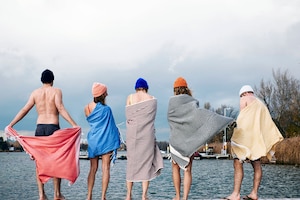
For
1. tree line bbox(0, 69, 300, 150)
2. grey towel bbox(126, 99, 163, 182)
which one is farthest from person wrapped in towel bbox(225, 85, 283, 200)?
tree line bbox(0, 69, 300, 150)

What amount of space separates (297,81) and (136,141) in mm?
53541

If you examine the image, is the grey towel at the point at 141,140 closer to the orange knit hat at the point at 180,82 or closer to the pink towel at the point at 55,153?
the orange knit hat at the point at 180,82

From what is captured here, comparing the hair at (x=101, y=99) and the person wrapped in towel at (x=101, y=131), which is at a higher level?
the hair at (x=101, y=99)

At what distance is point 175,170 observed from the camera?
24.1 feet

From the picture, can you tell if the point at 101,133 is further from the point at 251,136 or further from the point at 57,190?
the point at 251,136

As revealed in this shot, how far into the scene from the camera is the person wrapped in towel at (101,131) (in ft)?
23.4

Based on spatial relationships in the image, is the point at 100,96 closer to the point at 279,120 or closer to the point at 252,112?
the point at 252,112

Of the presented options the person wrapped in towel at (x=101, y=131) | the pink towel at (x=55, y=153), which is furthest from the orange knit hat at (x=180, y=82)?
the pink towel at (x=55, y=153)

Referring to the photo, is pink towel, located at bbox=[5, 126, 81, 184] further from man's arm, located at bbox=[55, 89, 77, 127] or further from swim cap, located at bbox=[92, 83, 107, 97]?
swim cap, located at bbox=[92, 83, 107, 97]

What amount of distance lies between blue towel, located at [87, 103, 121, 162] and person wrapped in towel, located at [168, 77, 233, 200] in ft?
3.13

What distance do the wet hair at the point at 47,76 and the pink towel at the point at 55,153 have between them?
2.58ft

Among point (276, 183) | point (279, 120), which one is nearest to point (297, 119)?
point (279, 120)

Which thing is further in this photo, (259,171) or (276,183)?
(276,183)

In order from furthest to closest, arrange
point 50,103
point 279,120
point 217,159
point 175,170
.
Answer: point 217,159 → point 279,120 → point 175,170 → point 50,103
